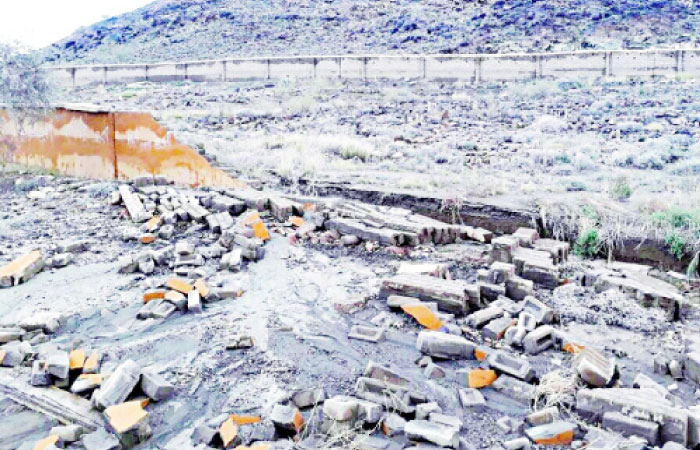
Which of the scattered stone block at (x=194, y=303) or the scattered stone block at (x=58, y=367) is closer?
the scattered stone block at (x=58, y=367)

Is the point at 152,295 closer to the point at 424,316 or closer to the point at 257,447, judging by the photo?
the point at 424,316

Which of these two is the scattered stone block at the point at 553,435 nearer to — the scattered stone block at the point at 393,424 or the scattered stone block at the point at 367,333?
the scattered stone block at the point at 393,424

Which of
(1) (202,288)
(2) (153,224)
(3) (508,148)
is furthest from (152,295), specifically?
(3) (508,148)

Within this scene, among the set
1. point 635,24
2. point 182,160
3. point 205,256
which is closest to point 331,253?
point 205,256

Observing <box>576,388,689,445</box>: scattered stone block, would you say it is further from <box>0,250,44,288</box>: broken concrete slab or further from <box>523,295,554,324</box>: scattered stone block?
<box>0,250,44,288</box>: broken concrete slab

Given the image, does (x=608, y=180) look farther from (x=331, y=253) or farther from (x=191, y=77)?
(x=191, y=77)

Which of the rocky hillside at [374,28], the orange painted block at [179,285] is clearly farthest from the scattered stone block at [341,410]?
the rocky hillside at [374,28]
